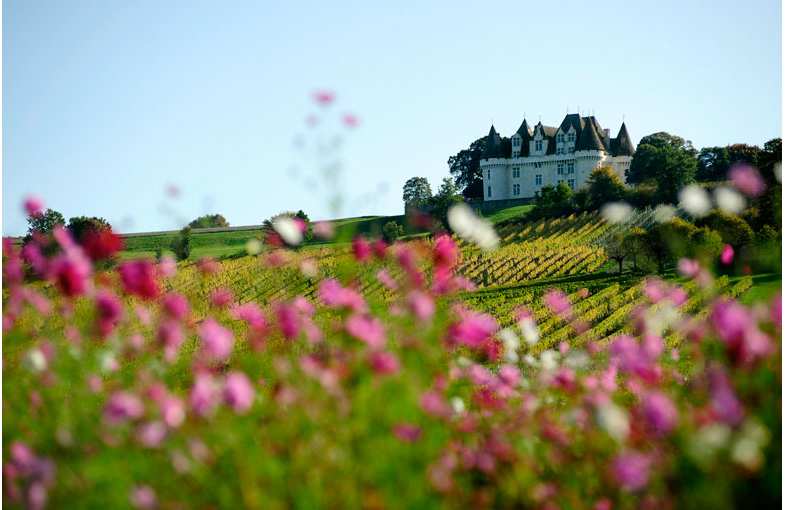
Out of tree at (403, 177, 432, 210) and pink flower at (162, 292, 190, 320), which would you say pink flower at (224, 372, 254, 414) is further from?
tree at (403, 177, 432, 210)

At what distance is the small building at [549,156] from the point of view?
71312 millimetres

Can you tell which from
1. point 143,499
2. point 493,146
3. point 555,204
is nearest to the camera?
point 143,499

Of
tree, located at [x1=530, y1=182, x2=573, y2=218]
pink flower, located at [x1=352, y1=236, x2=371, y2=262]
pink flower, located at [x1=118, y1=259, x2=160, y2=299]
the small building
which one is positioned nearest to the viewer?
pink flower, located at [x1=118, y1=259, x2=160, y2=299]

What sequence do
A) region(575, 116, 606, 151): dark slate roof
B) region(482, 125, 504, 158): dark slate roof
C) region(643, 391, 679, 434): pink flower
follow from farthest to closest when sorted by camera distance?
1. region(482, 125, 504, 158): dark slate roof
2. region(575, 116, 606, 151): dark slate roof
3. region(643, 391, 679, 434): pink flower

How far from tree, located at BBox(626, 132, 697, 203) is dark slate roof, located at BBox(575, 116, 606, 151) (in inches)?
165

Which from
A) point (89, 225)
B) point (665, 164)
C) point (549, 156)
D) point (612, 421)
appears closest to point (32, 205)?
point (612, 421)

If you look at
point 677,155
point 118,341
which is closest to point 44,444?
point 118,341

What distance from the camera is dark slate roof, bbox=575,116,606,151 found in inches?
2788

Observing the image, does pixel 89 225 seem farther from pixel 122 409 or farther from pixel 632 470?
pixel 632 470

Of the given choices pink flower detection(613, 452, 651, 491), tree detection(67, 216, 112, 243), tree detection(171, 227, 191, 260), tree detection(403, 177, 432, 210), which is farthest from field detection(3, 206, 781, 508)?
tree detection(403, 177, 432, 210)

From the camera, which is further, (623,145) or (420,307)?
(623,145)

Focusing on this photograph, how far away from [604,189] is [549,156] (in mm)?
20685

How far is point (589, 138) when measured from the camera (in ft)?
234

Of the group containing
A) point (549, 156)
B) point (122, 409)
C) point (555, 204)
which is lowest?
point (122, 409)
